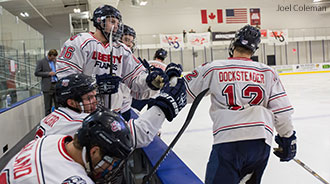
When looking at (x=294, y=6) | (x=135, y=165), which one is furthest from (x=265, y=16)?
(x=135, y=165)

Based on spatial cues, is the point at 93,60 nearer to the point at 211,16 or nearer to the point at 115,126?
the point at 115,126

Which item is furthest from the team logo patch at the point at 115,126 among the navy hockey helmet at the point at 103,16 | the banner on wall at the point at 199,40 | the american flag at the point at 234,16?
the american flag at the point at 234,16

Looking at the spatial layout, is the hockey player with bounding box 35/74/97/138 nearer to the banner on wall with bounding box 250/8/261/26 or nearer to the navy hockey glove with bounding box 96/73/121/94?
the navy hockey glove with bounding box 96/73/121/94

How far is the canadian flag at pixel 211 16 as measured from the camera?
1852cm

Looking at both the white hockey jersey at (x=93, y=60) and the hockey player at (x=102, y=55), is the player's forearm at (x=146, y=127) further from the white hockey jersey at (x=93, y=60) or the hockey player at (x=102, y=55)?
the white hockey jersey at (x=93, y=60)

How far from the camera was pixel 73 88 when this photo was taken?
1434 millimetres

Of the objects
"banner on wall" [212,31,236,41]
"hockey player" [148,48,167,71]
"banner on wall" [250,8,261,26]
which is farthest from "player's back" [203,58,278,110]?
"banner on wall" [250,8,261,26]

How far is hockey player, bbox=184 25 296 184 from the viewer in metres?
1.47

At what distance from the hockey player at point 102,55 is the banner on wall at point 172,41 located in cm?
1383

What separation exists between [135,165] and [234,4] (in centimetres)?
1825

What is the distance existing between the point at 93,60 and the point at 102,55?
71 mm

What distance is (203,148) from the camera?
3271 millimetres

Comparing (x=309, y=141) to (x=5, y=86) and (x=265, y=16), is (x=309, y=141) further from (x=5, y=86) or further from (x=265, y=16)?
(x=265, y=16)

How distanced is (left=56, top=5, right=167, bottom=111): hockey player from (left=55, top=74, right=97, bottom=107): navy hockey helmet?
31cm
